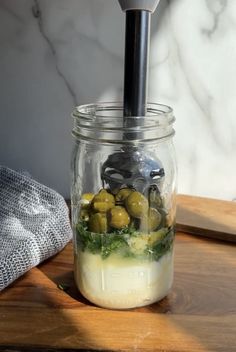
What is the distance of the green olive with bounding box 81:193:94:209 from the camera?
50 cm

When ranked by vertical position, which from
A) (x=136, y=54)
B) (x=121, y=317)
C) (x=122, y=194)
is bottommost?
(x=121, y=317)

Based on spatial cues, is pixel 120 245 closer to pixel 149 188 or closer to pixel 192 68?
pixel 149 188

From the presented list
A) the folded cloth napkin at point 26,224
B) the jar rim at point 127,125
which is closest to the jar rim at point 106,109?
the jar rim at point 127,125

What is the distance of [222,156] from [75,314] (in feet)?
1.14

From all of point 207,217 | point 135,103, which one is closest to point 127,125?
point 135,103

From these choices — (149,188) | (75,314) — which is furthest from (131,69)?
(75,314)

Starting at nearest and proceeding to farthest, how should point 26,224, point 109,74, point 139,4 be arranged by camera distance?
point 139,4, point 26,224, point 109,74

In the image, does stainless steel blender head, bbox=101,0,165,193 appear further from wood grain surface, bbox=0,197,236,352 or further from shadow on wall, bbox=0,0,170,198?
shadow on wall, bbox=0,0,170,198

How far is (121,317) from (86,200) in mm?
116

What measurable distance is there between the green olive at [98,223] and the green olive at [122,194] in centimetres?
2

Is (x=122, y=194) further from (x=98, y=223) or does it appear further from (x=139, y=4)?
(x=139, y=4)

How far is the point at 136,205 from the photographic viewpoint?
473 millimetres

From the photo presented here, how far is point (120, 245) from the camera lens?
472mm

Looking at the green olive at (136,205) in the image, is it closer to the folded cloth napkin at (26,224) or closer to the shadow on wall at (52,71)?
the folded cloth napkin at (26,224)
